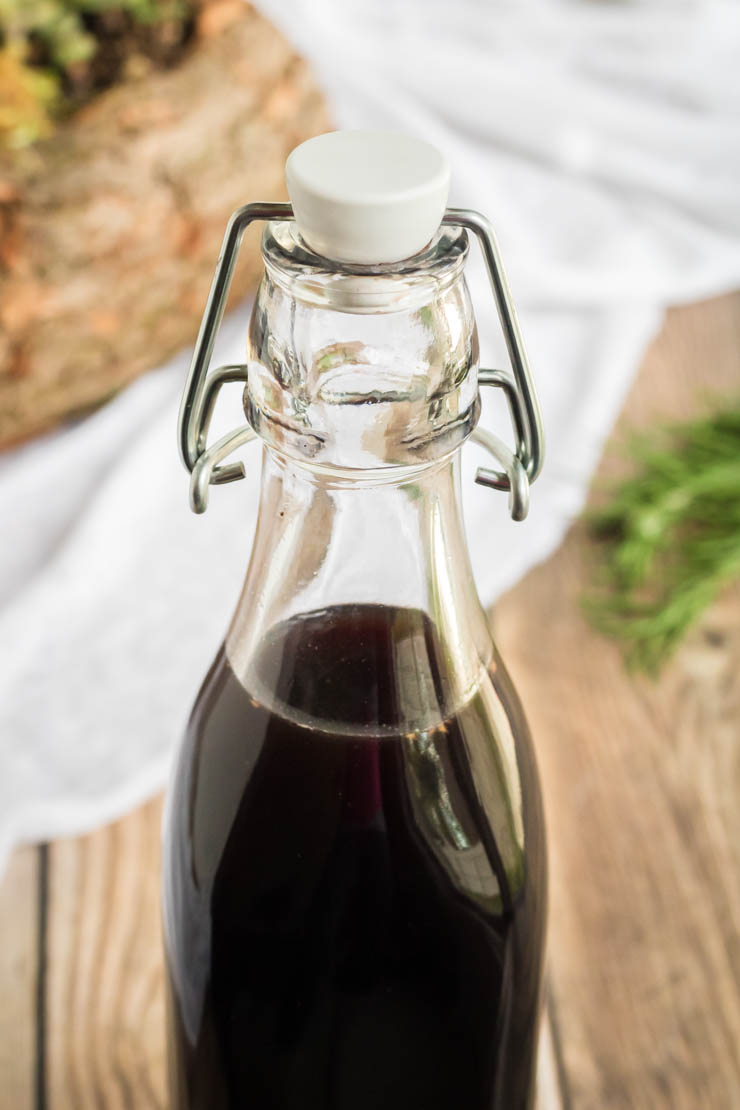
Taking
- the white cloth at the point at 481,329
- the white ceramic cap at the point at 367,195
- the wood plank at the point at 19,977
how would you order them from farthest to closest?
the white cloth at the point at 481,329, the wood plank at the point at 19,977, the white ceramic cap at the point at 367,195

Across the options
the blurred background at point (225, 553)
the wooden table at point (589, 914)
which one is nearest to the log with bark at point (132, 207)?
the blurred background at point (225, 553)

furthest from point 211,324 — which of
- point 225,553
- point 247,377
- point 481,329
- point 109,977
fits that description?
point 481,329

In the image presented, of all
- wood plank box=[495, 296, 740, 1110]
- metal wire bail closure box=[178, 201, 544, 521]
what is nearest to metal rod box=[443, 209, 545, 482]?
metal wire bail closure box=[178, 201, 544, 521]

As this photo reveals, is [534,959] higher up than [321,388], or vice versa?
[321,388]

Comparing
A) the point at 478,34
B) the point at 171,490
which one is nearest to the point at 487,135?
the point at 478,34

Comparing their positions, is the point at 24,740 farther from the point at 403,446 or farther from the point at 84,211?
the point at 403,446

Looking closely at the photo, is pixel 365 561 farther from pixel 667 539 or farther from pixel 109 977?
pixel 667 539

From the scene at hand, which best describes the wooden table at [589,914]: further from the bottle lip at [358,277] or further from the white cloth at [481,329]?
the bottle lip at [358,277]
